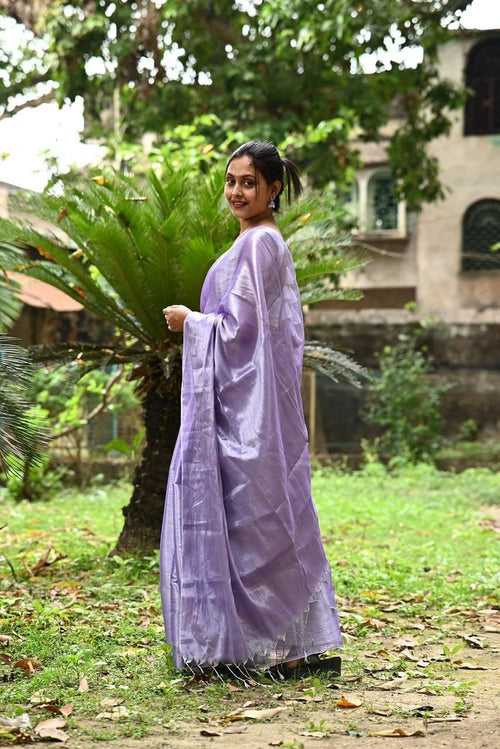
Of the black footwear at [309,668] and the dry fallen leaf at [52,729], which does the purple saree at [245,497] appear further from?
the dry fallen leaf at [52,729]

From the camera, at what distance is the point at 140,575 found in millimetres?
6340

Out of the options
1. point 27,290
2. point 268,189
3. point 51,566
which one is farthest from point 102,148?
point 268,189

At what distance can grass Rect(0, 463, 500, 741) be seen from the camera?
3.83 m

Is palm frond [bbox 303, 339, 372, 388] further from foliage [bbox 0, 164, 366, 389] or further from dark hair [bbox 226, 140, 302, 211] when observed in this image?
dark hair [bbox 226, 140, 302, 211]

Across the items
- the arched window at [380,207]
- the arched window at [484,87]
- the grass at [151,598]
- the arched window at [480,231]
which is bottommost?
the grass at [151,598]

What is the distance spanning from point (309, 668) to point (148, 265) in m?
3.09

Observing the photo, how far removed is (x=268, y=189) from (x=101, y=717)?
7.05ft

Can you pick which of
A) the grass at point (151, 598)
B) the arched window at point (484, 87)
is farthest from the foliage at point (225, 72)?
the arched window at point (484, 87)

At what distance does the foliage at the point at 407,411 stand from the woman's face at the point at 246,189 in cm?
1013

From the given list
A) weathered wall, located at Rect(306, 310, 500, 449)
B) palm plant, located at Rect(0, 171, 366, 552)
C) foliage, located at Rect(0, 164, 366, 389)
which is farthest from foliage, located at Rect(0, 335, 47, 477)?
weathered wall, located at Rect(306, 310, 500, 449)

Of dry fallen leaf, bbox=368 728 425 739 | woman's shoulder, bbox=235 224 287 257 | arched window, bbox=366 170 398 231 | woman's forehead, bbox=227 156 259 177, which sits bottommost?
dry fallen leaf, bbox=368 728 425 739

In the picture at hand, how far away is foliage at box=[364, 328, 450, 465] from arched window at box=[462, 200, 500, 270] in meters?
6.50

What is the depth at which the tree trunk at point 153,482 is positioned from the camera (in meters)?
6.82

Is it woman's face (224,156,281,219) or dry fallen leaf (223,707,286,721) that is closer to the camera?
dry fallen leaf (223,707,286,721)
